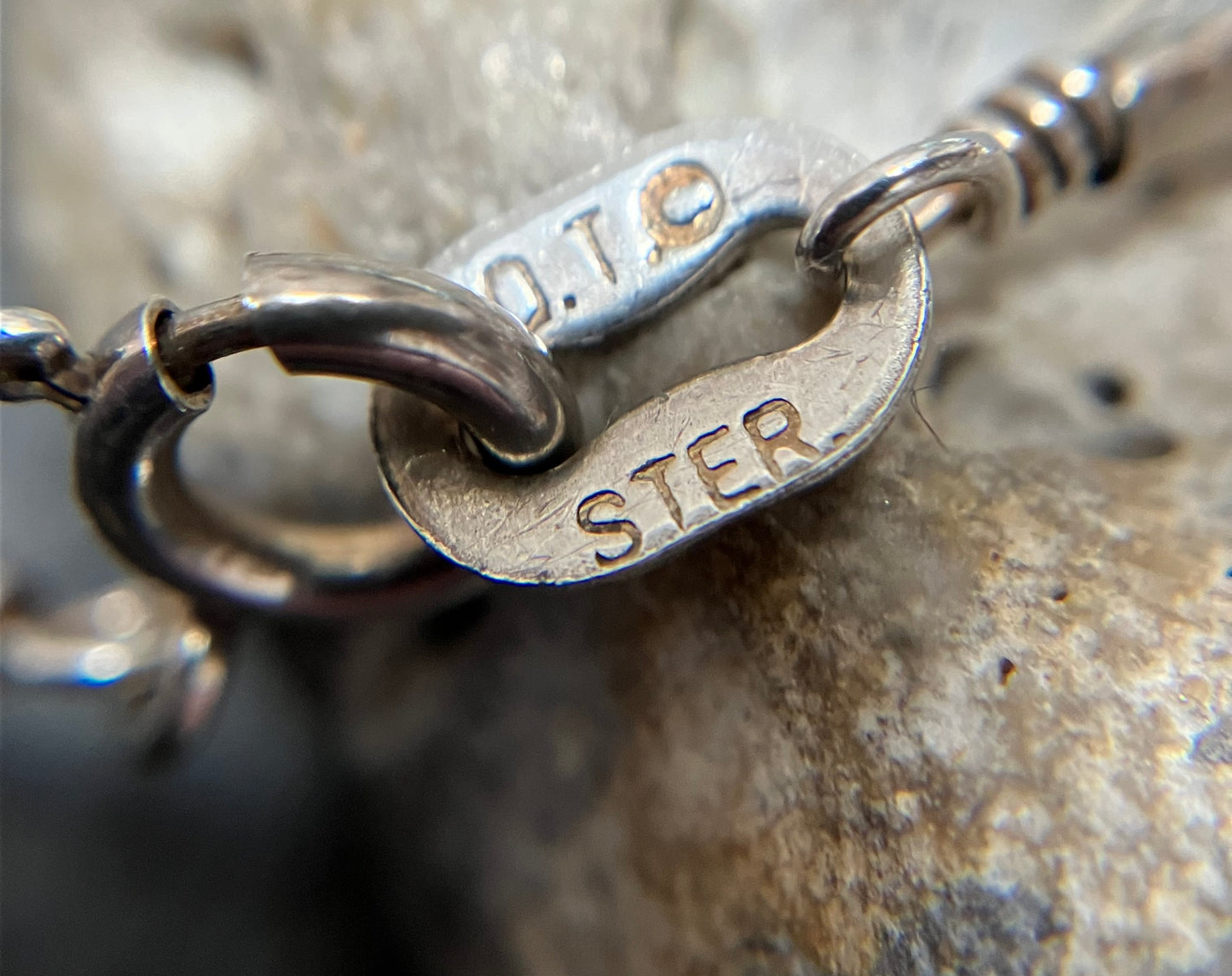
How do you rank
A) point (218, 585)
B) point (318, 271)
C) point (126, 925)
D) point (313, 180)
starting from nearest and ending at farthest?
point (318, 271) < point (218, 585) < point (313, 180) < point (126, 925)

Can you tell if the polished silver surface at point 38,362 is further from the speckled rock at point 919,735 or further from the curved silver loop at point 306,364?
the speckled rock at point 919,735

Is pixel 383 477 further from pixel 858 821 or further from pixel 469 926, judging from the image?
pixel 469 926

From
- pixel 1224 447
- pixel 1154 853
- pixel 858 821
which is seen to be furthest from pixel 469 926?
pixel 1224 447

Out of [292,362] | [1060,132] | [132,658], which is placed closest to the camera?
[292,362]

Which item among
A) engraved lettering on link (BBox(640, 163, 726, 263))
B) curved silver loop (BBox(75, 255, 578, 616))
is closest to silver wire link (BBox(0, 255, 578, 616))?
curved silver loop (BBox(75, 255, 578, 616))

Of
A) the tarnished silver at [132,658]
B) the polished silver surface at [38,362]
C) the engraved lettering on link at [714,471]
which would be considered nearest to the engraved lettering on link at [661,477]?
the engraved lettering on link at [714,471]

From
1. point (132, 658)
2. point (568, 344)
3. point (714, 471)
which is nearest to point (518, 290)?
point (568, 344)

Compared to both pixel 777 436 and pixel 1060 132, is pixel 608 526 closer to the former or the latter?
pixel 777 436
